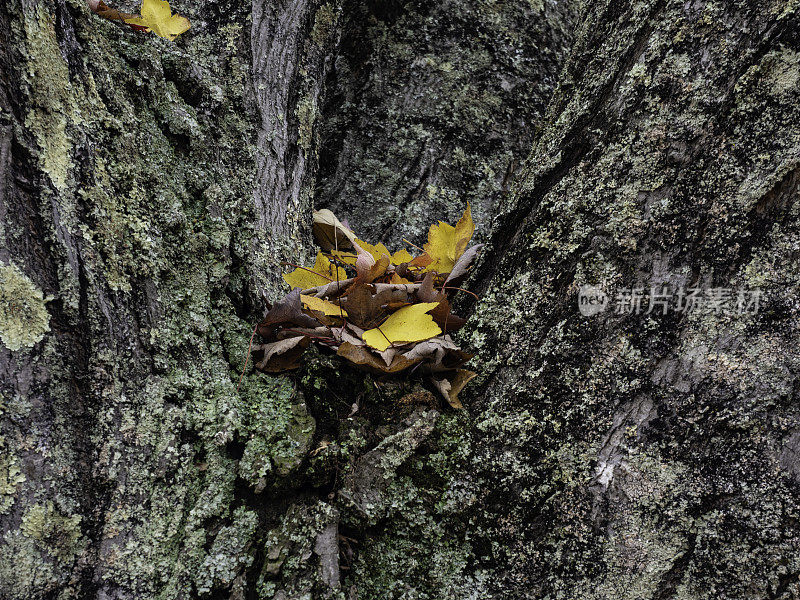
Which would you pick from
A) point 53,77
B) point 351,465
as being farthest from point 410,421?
point 53,77

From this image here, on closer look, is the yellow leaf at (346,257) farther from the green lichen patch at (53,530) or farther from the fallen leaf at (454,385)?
the green lichen patch at (53,530)

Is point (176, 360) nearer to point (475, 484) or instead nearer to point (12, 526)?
point (12, 526)

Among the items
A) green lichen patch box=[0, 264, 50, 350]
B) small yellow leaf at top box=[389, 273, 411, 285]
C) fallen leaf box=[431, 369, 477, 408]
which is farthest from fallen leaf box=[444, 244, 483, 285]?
green lichen patch box=[0, 264, 50, 350]

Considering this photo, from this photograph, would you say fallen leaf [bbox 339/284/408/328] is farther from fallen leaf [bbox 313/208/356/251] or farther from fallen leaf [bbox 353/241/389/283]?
fallen leaf [bbox 313/208/356/251]

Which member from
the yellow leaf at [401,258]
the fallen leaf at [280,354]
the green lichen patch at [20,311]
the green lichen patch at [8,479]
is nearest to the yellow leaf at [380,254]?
the yellow leaf at [401,258]

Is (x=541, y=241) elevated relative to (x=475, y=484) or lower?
elevated
